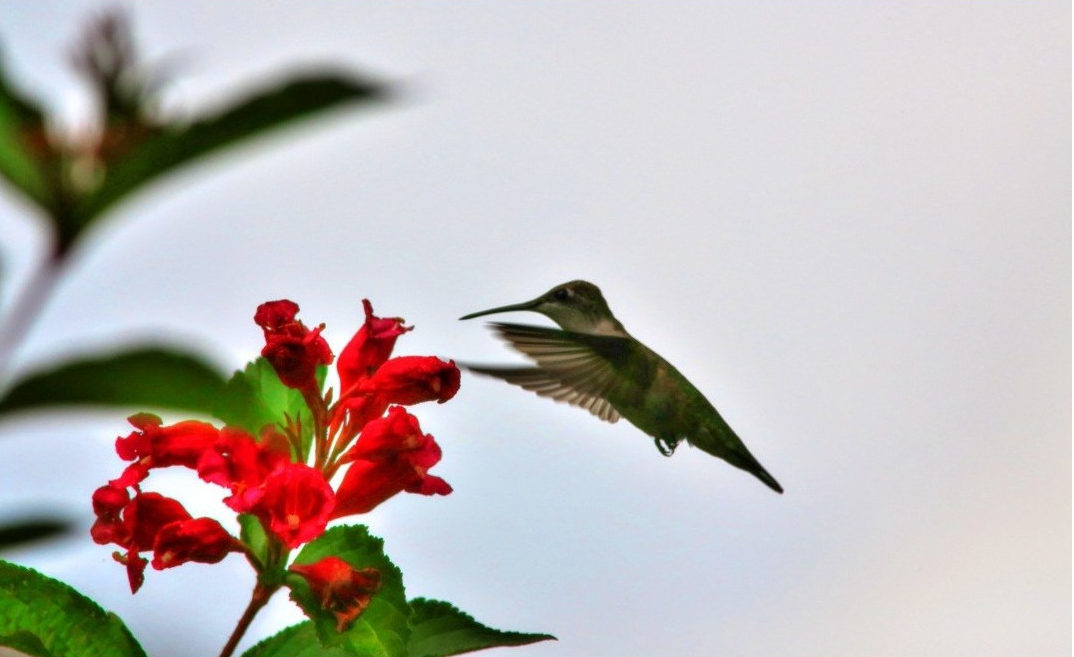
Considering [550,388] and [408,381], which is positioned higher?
[550,388]

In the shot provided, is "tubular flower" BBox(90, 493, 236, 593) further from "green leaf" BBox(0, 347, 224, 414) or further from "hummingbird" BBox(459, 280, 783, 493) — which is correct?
"hummingbird" BBox(459, 280, 783, 493)

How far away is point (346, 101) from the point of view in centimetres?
106

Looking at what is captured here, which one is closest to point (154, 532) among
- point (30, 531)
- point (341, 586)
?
point (341, 586)

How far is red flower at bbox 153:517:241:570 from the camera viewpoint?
106 inches

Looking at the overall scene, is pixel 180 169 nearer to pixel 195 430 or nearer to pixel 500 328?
pixel 195 430

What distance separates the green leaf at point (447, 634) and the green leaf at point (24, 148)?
5.23 ft

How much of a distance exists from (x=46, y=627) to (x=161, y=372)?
152cm

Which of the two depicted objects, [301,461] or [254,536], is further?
[301,461]

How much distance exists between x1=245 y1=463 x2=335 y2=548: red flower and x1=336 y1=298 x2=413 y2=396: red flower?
37cm

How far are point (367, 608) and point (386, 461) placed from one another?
1.14 ft

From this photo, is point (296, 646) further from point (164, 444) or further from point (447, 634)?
point (164, 444)

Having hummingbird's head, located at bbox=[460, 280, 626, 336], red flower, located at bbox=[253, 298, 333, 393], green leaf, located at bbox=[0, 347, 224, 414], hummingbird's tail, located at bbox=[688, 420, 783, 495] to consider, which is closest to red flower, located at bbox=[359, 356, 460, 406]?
red flower, located at bbox=[253, 298, 333, 393]

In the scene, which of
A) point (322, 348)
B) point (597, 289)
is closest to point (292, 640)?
point (322, 348)

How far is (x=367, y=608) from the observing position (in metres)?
2.55
